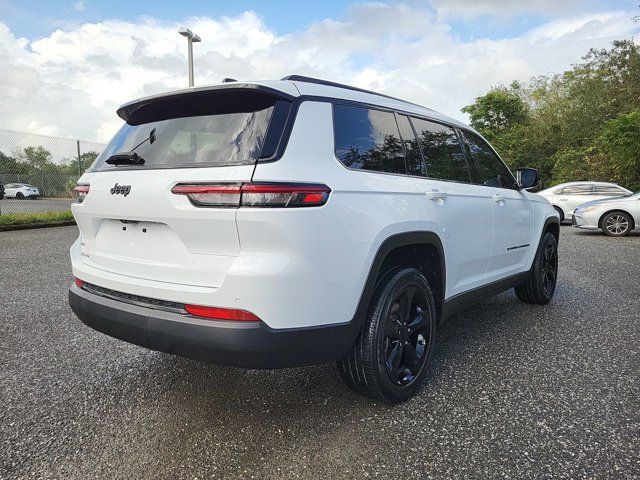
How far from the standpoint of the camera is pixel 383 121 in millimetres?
2820

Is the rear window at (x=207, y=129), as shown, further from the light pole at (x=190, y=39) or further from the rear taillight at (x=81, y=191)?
the light pole at (x=190, y=39)

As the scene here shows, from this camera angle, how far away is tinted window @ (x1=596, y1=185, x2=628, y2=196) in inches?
542

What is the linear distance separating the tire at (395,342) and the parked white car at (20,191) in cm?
1341

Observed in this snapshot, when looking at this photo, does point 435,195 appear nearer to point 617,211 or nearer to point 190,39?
point 617,211

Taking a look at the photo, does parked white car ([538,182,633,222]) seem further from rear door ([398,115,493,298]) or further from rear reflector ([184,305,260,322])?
rear reflector ([184,305,260,322])

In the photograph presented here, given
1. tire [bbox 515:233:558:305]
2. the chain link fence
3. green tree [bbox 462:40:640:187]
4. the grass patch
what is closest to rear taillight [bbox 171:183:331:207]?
tire [bbox 515:233:558:305]

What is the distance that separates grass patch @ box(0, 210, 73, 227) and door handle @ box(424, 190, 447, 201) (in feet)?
39.3

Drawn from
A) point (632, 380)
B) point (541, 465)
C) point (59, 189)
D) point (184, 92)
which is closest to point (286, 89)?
point (184, 92)

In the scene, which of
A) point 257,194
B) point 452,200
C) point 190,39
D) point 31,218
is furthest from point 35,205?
point 257,194

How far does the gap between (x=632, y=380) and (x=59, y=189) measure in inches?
629

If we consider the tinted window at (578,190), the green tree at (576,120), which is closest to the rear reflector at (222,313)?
the tinted window at (578,190)

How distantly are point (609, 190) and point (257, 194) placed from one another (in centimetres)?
1479

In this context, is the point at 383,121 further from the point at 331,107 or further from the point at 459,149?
the point at 459,149

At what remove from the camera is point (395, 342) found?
2678 millimetres
